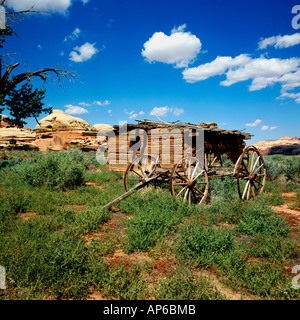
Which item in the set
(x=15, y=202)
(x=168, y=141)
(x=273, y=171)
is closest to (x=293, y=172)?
(x=273, y=171)

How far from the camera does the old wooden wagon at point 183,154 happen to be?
6.57 m

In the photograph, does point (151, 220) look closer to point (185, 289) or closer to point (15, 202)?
point (185, 289)

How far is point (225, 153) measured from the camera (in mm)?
11719

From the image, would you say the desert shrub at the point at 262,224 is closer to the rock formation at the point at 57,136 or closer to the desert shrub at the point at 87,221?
the desert shrub at the point at 87,221

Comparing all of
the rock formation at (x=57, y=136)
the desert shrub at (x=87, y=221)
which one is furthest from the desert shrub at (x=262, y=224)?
the rock formation at (x=57, y=136)

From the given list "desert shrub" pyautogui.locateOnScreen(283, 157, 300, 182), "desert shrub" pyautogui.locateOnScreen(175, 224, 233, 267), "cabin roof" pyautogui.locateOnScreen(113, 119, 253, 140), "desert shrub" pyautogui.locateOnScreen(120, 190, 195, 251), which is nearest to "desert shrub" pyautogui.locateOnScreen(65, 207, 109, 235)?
"desert shrub" pyautogui.locateOnScreen(120, 190, 195, 251)

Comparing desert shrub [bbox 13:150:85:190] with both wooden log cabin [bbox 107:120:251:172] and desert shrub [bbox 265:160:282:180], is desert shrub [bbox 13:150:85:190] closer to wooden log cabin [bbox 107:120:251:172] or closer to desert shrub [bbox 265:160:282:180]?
wooden log cabin [bbox 107:120:251:172]

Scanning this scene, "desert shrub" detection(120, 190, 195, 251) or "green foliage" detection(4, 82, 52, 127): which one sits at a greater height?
"green foliage" detection(4, 82, 52, 127)

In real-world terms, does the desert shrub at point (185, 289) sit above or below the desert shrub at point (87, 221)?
below

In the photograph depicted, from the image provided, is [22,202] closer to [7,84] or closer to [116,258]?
[116,258]

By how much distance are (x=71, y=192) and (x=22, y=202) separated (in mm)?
1819

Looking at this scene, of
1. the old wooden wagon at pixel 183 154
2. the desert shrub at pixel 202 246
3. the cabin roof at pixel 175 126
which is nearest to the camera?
the desert shrub at pixel 202 246

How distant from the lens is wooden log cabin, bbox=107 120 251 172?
9312 millimetres
